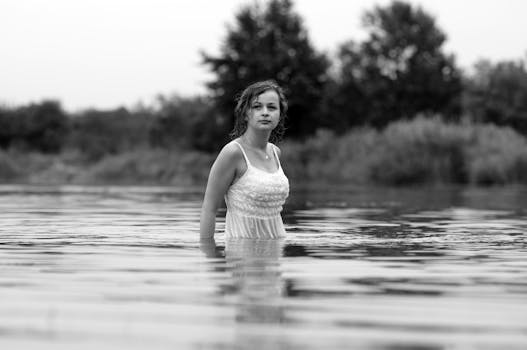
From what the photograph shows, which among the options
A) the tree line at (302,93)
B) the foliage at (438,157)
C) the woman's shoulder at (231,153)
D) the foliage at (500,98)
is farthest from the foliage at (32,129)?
the woman's shoulder at (231,153)

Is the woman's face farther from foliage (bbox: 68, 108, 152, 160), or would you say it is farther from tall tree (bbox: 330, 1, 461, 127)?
tall tree (bbox: 330, 1, 461, 127)

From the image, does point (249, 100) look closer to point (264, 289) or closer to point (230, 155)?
point (230, 155)

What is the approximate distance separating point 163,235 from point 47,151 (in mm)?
54868

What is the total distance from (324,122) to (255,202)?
164ft

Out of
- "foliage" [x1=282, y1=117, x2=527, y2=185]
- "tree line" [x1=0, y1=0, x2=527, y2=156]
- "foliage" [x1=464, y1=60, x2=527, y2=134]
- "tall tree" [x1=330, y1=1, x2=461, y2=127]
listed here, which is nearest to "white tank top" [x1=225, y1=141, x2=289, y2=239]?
"foliage" [x1=282, y1=117, x2=527, y2=185]

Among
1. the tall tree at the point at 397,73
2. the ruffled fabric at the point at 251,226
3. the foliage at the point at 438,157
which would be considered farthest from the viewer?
the tall tree at the point at 397,73

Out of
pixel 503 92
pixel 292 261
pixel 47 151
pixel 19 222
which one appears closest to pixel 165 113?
pixel 47 151

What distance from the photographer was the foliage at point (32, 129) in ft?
217

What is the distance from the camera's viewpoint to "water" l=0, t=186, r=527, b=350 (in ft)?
15.2

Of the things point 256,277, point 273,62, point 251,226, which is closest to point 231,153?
point 251,226

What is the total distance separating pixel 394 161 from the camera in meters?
38.8

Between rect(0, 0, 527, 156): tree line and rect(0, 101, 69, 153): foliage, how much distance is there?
0.18 ft

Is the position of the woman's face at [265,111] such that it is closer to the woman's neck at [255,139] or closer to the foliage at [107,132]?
the woman's neck at [255,139]

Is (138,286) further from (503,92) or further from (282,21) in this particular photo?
(503,92)
